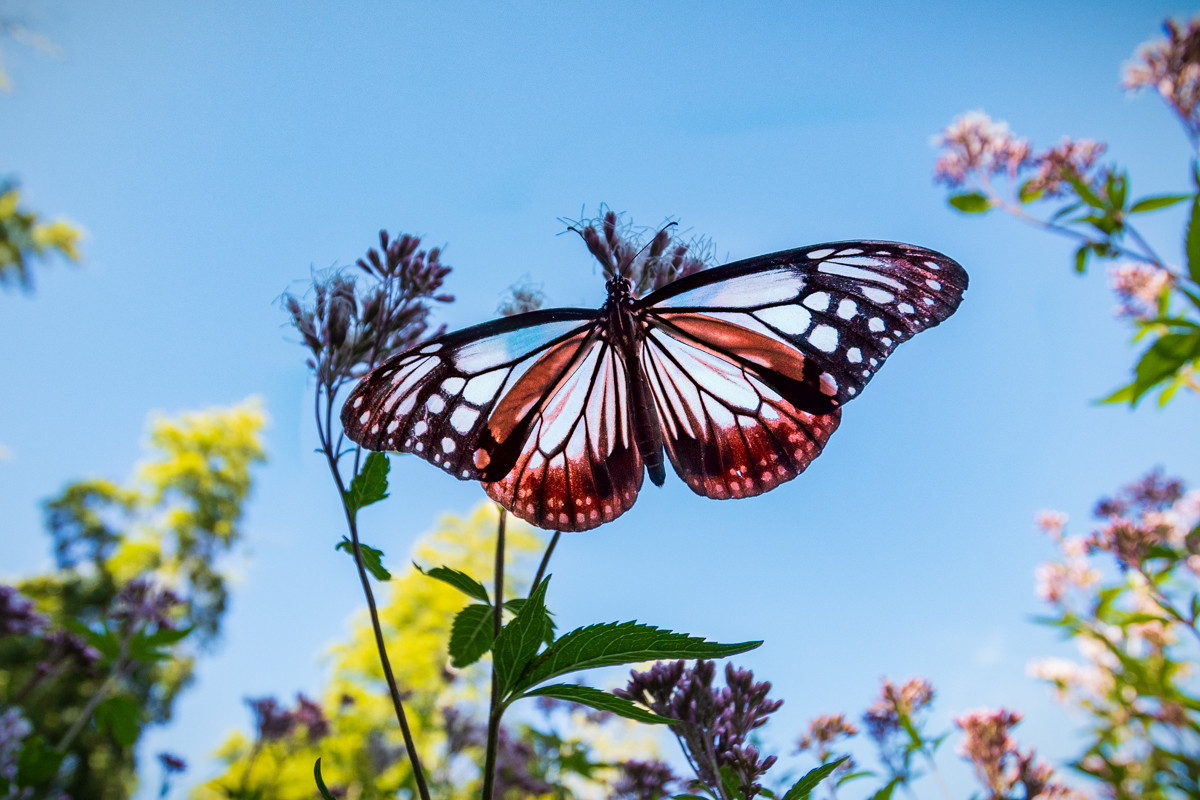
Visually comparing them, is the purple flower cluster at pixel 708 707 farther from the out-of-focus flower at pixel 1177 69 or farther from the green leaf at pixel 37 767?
the out-of-focus flower at pixel 1177 69

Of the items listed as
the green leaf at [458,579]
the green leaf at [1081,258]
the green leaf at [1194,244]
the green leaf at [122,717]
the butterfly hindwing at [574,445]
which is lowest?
the green leaf at [458,579]

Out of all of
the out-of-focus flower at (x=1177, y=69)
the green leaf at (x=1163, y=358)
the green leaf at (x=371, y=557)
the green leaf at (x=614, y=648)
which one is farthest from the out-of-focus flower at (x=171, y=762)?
the out-of-focus flower at (x=1177, y=69)

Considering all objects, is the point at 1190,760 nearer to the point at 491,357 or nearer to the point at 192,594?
the point at 491,357

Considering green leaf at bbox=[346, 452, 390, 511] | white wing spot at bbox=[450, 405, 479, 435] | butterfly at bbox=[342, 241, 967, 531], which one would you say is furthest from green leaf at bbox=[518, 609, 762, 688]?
white wing spot at bbox=[450, 405, 479, 435]

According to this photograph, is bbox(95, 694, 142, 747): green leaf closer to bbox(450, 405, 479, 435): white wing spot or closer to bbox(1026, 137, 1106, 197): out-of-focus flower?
bbox(450, 405, 479, 435): white wing spot

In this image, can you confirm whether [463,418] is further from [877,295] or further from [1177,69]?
[1177,69]

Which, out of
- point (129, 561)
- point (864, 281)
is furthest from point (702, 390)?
point (129, 561)

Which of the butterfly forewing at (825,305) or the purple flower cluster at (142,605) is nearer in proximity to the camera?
the butterfly forewing at (825,305)

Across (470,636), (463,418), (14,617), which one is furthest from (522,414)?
(14,617)
